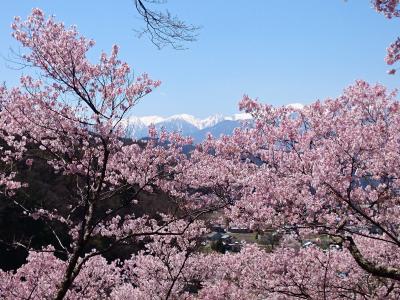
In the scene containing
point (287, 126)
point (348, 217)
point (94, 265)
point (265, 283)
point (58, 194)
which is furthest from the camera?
point (58, 194)

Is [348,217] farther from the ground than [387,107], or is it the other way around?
[387,107]

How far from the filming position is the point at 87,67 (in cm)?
866

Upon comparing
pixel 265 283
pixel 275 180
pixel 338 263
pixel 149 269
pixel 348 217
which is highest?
pixel 275 180

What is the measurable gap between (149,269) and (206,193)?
26.0 feet

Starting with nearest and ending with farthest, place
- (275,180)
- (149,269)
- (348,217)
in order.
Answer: (348,217) → (275,180) → (149,269)

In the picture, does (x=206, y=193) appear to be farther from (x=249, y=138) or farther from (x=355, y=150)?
(x=355, y=150)

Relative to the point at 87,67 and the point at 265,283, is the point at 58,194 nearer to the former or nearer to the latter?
the point at 265,283

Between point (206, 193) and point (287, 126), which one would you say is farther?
point (206, 193)

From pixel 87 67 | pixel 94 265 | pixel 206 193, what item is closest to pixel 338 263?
pixel 206 193

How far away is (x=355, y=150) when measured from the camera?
824cm

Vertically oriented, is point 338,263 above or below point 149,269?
above

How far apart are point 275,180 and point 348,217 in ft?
7.91

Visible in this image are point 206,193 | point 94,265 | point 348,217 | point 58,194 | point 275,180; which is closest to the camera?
point 348,217

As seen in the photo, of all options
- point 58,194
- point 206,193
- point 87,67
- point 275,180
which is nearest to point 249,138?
point 206,193
